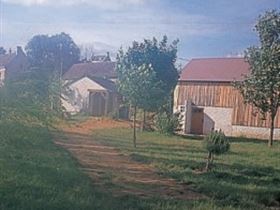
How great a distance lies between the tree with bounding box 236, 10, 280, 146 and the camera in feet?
87.8

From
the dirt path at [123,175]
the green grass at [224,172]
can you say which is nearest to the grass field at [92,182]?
the green grass at [224,172]

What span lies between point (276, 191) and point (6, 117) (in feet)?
24.1

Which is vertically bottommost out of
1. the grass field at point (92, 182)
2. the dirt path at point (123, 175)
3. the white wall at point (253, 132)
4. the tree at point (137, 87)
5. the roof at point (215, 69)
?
the dirt path at point (123, 175)

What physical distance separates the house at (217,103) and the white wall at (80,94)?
47.1 ft

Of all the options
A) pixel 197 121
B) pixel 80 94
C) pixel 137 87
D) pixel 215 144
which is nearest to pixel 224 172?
pixel 215 144

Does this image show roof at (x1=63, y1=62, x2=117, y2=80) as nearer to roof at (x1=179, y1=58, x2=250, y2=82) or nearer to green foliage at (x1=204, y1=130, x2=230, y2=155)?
roof at (x1=179, y1=58, x2=250, y2=82)

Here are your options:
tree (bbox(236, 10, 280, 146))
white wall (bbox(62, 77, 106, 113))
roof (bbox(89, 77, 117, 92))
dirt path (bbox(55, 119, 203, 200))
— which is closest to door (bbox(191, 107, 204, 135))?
tree (bbox(236, 10, 280, 146))

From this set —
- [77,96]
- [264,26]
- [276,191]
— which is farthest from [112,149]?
[77,96]

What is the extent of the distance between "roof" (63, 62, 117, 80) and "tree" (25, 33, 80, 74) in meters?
2.25

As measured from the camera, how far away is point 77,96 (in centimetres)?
5300

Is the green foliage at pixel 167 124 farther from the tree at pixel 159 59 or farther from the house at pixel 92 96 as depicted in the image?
the house at pixel 92 96

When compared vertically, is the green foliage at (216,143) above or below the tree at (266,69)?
below

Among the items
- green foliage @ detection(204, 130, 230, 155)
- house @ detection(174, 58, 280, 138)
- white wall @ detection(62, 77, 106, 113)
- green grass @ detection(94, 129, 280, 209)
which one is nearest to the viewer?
green grass @ detection(94, 129, 280, 209)

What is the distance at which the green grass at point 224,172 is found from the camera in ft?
37.7
